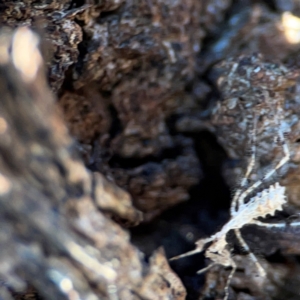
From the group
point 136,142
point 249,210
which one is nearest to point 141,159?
point 136,142

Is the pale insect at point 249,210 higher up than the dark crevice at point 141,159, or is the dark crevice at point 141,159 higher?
the dark crevice at point 141,159

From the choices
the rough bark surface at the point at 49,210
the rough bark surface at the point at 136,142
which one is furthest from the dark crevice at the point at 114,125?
the rough bark surface at the point at 49,210

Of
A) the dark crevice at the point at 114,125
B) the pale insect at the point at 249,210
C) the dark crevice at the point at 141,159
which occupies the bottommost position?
the pale insect at the point at 249,210

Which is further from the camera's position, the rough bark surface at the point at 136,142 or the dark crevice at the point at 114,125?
the dark crevice at the point at 114,125

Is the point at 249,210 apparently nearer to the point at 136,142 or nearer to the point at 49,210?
the point at 136,142

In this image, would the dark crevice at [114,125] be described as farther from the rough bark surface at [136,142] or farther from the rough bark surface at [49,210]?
the rough bark surface at [49,210]

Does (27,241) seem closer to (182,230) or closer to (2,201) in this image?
(2,201)

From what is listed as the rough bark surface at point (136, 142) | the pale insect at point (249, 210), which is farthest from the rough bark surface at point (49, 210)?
the pale insect at point (249, 210)

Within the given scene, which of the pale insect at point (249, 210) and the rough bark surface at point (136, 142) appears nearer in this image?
the rough bark surface at point (136, 142)

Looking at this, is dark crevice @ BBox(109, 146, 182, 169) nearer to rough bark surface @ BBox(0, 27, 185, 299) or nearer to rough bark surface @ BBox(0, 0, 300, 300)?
rough bark surface @ BBox(0, 0, 300, 300)
